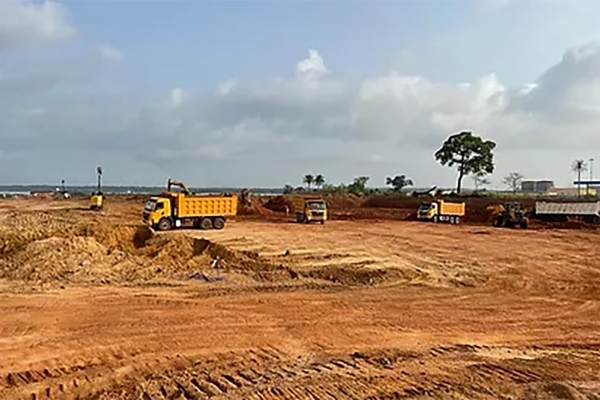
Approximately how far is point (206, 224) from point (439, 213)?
872 inches

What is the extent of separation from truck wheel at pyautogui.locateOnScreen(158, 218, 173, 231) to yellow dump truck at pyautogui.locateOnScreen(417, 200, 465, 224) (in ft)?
76.2

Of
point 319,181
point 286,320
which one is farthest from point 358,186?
point 286,320

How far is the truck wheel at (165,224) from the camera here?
31016 mm

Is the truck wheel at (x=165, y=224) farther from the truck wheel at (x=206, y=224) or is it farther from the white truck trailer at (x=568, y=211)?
the white truck trailer at (x=568, y=211)

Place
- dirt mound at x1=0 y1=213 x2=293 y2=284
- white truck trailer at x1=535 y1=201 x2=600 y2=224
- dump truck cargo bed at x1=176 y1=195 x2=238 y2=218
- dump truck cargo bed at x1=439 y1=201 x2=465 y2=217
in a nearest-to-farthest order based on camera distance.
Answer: dirt mound at x1=0 y1=213 x2=293 y2=284
dump truck cargo bed at x1=176 y1=195 x2=238 y2=218
white truck trailer at x1=535 y1=201 x2=600 y2=224
dump truck cargo bed at x1=439 y1=201 x2=465 y2=217

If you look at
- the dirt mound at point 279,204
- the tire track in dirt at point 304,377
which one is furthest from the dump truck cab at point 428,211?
the tire track in dirt at point 304,377

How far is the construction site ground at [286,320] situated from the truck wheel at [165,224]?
4.66 meters

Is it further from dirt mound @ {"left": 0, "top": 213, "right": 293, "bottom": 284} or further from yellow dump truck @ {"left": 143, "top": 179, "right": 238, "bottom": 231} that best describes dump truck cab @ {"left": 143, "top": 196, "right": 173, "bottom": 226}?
dirt mound @ {"left": 0, "top": 213, "right": 293, "bottom": 284}

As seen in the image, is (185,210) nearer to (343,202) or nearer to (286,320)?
(286,320)

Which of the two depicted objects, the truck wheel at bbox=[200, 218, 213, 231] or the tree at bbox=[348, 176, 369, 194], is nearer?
the truck wheel at bbox=[200, 218, 213, 231]

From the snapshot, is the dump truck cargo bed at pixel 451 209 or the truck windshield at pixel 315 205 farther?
the dump truck cargo bed at pixel 451 209

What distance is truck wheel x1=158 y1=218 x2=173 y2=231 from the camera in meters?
31.0

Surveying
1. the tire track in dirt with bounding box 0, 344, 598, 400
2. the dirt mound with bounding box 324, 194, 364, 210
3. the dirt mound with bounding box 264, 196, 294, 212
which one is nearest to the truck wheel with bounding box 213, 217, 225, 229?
the tire track in dirt with bounding box 0, 344, 598, 400

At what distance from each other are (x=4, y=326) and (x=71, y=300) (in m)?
2.73
